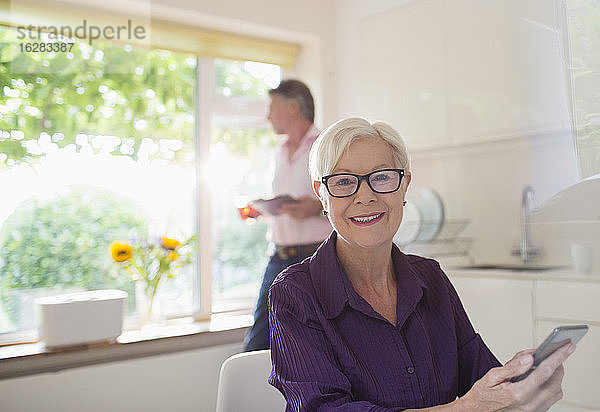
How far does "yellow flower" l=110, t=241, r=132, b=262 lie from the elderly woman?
4.83 feet

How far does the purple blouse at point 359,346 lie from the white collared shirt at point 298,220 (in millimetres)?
1065

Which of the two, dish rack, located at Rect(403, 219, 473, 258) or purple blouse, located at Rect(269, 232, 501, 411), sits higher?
dish rack, located at Rect(403, 219, 473, 258)

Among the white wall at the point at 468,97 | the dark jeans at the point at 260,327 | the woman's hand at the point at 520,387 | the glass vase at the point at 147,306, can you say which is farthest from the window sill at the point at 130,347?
the woman's hand at the point at 520,387

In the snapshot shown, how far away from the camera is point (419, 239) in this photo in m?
2.77

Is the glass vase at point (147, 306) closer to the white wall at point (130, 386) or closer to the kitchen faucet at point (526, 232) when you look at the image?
the white wall at point (130, 386)

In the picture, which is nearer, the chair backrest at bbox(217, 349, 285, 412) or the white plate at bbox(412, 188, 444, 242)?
the chair backrest at bbox(217, 349, 285, 412)

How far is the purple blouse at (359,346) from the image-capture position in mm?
1032

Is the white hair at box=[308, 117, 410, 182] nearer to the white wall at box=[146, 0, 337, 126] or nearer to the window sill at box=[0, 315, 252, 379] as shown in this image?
the window sill at box=[0, 315, 252, 379]

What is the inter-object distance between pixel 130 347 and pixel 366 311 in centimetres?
150

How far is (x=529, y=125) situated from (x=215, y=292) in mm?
→ 1668

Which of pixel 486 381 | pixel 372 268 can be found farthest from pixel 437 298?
pixel 486 381

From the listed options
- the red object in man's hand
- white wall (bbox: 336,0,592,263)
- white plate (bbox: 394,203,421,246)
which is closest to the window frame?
the red object in man's hand

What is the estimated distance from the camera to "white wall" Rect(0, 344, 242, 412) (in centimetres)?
206

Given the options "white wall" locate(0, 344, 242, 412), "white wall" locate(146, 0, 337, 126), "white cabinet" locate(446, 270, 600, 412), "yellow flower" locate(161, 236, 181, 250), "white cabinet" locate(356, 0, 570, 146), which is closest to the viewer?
"white cabinet" locate(446, 270, 600, 412)
